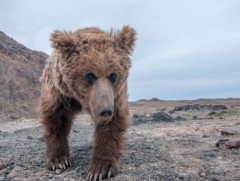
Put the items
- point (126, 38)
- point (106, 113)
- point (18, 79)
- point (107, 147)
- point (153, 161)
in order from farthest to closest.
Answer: point (18, 79)
point (153, 161)
point (126, 38)
point (107, 147)
point (106, 113)

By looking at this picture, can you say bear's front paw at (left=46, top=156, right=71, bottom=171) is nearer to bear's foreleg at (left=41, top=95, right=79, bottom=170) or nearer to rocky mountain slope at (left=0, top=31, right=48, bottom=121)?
bear's foreleg at (left=41, top=95, right=79, bottom=170)

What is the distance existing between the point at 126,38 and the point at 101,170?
166 centimetres

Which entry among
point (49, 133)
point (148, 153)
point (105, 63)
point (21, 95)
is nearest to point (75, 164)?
point (49, 133)

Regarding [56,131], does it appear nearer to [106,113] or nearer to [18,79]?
[106,113]

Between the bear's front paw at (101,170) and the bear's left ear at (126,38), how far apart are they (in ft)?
4.70

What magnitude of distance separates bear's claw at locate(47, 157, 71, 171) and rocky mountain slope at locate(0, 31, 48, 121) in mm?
13937

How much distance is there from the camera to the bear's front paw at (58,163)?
18.8ft

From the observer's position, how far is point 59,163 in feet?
18.9

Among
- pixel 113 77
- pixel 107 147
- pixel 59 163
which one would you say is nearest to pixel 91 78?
pixel 113 77

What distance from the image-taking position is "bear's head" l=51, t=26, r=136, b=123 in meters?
4.95

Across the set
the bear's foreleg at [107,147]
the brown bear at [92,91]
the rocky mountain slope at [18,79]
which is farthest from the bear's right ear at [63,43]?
the rocky mountain slope at [18,79]

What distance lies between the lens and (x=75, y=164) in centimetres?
593

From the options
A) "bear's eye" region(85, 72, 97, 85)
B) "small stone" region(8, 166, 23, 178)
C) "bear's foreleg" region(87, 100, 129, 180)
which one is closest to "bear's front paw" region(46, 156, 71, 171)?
"small stone" region(8, 166, 23, 178)

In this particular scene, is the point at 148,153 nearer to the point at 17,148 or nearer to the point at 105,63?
the point at 105,63
